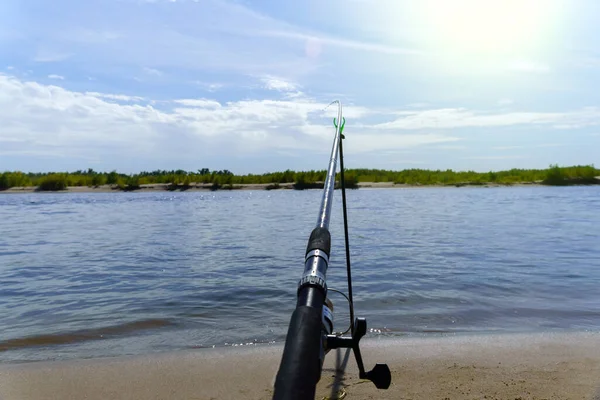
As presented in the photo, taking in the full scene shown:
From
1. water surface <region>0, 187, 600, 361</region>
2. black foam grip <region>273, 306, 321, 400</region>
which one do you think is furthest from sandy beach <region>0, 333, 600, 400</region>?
black foam grip <region>273, 306, 321, 400</region>

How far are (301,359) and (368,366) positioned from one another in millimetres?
2555

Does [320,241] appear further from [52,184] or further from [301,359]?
[52,184]

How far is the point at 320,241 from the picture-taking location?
Result: 248 cm

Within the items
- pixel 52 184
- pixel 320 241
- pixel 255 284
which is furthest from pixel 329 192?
pixel 52 184

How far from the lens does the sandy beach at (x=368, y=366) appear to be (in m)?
3.48

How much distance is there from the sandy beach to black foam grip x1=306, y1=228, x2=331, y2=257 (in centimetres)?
129

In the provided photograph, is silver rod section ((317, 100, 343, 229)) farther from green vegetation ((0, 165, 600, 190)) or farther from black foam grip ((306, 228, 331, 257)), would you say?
green vegetation ((0, 165, 600, 190))

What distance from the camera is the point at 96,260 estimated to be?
965cm

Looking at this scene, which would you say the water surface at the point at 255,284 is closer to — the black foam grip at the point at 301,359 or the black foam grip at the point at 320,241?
the black foam grip at the point at 320,241

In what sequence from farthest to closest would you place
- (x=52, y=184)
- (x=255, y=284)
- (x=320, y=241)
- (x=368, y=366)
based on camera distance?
(x=52, y=184)
(x=255, y=284)
(x=368, y=366)
(x=320, y=241)

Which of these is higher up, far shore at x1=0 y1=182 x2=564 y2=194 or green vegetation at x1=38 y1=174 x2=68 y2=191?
green vegetation at x1=38 y1=174 x2=68 y2=191

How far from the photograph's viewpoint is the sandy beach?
3.48 m

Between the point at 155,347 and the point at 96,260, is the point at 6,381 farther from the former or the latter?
the point at 96,260

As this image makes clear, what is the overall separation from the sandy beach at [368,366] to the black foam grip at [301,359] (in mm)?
1608
